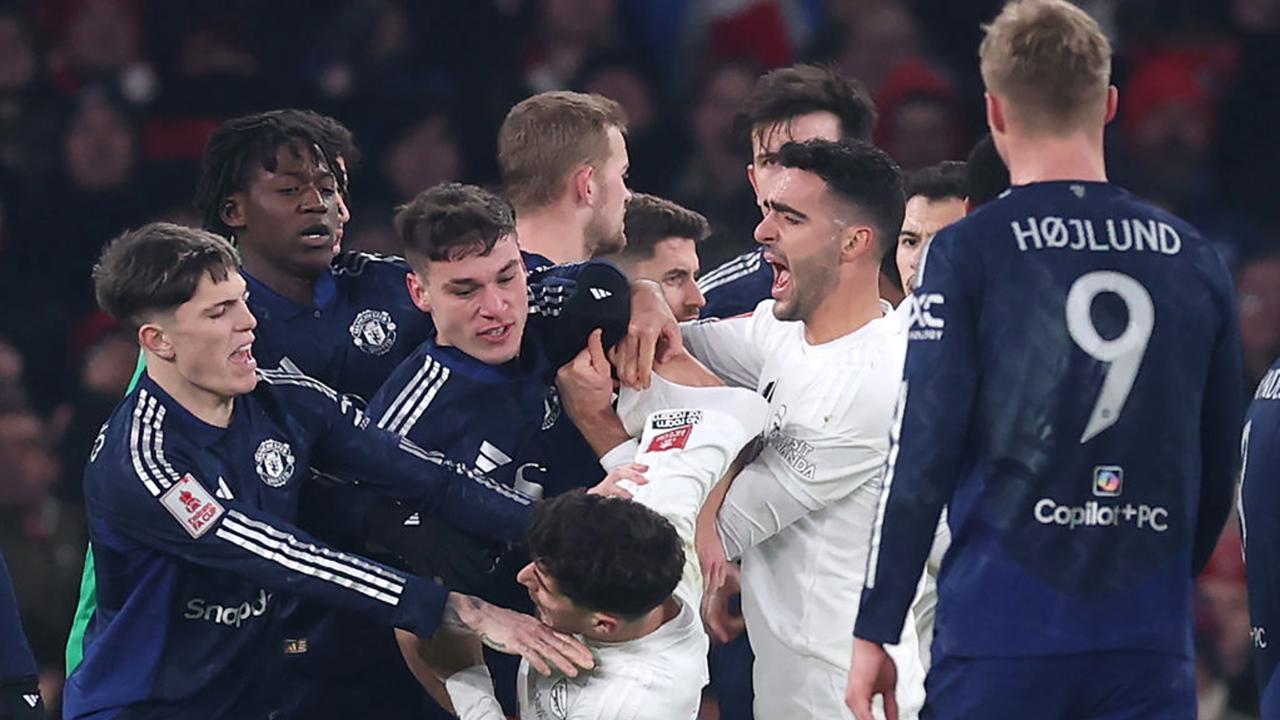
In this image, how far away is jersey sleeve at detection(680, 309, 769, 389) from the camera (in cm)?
535

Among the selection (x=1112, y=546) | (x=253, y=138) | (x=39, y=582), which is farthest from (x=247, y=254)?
(x=39, y=582)

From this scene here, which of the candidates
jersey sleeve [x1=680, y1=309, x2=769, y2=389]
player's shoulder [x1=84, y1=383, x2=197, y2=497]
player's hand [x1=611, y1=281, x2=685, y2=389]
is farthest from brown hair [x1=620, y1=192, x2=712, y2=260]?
player's shoulder [x1=84, y1=383, x2=197, y2=497]

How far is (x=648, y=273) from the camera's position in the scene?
18.3ft

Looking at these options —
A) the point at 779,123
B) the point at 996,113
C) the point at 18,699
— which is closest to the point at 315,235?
the point at 18,699

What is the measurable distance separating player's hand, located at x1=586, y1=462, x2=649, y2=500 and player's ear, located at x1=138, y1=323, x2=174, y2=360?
97 cm

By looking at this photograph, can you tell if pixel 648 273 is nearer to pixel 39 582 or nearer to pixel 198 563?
pixel 198 563

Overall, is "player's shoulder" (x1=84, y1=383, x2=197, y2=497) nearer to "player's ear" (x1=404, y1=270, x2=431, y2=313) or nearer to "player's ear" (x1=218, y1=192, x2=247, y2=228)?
"player's ear" (x1=404, y1=270, x2=431, y2=313)

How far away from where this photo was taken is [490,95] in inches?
407

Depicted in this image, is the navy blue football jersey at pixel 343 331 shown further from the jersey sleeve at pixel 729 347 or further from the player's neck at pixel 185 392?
the player's neck at pixel 185 392

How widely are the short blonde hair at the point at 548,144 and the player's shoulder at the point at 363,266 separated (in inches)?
13.8

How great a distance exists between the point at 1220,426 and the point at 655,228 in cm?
192

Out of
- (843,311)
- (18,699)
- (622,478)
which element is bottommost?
(18,699)

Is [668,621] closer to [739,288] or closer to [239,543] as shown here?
[239,543]

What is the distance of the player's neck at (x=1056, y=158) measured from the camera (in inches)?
159
